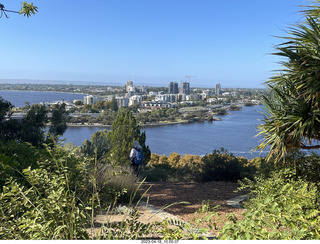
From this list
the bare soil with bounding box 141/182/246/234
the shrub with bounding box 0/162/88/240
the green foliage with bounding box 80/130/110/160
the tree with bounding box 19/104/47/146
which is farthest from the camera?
the green foliage with bounding box 80/130/110/160

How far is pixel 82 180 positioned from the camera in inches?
131

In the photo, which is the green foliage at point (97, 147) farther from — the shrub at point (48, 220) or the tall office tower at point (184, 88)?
the tall office tower at point (184, 88)

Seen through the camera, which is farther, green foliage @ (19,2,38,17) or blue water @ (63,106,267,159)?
blue water @ (63,106,267,159)

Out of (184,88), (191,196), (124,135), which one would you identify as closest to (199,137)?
(124,135)

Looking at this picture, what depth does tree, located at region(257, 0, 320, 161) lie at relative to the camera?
16.4 feet

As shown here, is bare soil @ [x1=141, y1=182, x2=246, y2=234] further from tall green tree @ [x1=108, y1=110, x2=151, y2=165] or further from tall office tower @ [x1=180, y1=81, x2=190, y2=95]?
tall office tower @ [x1=180, y1=81, x2=190, y2=95]

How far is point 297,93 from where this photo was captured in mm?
5379

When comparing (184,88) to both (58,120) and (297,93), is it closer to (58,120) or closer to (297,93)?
(58,120)

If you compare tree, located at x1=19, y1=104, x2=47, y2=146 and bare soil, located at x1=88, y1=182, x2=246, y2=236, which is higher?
→ tree, located at x1=19, y1=104, x2=47, y2=146

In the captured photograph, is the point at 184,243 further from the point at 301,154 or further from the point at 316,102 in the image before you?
the point at 301,154

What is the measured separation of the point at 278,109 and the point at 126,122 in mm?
8506

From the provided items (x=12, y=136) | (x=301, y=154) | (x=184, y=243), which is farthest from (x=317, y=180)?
(x=12, y=136)

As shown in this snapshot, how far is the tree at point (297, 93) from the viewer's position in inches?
197

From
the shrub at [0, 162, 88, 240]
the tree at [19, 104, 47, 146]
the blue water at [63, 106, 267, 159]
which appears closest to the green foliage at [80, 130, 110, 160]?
the tree at [19, 104, 47, 146]
